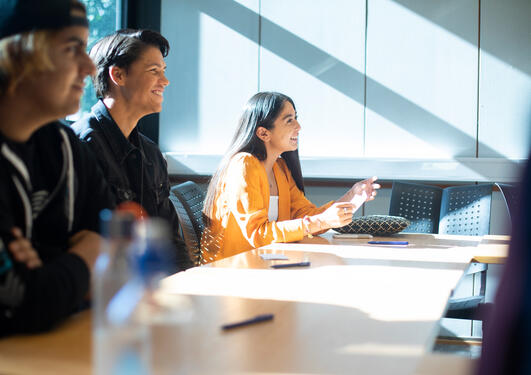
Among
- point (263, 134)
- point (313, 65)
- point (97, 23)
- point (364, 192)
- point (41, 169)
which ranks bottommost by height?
point (364, 192)

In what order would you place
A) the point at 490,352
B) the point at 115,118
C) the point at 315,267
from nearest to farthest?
the point at 490,352
the point at 315,267
the point at 115,118

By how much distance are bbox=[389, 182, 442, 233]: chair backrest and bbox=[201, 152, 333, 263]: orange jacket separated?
130 centimetres

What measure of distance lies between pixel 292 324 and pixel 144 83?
1.71 m

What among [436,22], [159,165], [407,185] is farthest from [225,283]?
[436,22]

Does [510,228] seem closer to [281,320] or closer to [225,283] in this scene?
[281,320]

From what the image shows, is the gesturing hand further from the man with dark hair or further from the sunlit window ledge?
the sunlit window ledge

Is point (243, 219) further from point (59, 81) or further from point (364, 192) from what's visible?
point (59, 81)

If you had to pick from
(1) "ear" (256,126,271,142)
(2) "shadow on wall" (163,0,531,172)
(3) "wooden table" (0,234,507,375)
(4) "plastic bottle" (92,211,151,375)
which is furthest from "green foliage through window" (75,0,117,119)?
(4) "plastic bottle" (92,211,151,375)

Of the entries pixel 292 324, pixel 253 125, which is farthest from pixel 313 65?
pixel 292 324

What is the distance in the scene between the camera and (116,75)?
258 centimetres

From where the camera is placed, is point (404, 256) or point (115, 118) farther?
point (115, 118)

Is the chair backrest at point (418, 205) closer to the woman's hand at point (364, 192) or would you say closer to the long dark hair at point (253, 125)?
the woman's hand at point (364, 192)

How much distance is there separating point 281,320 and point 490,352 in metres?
0.77

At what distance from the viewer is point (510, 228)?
0.50m
